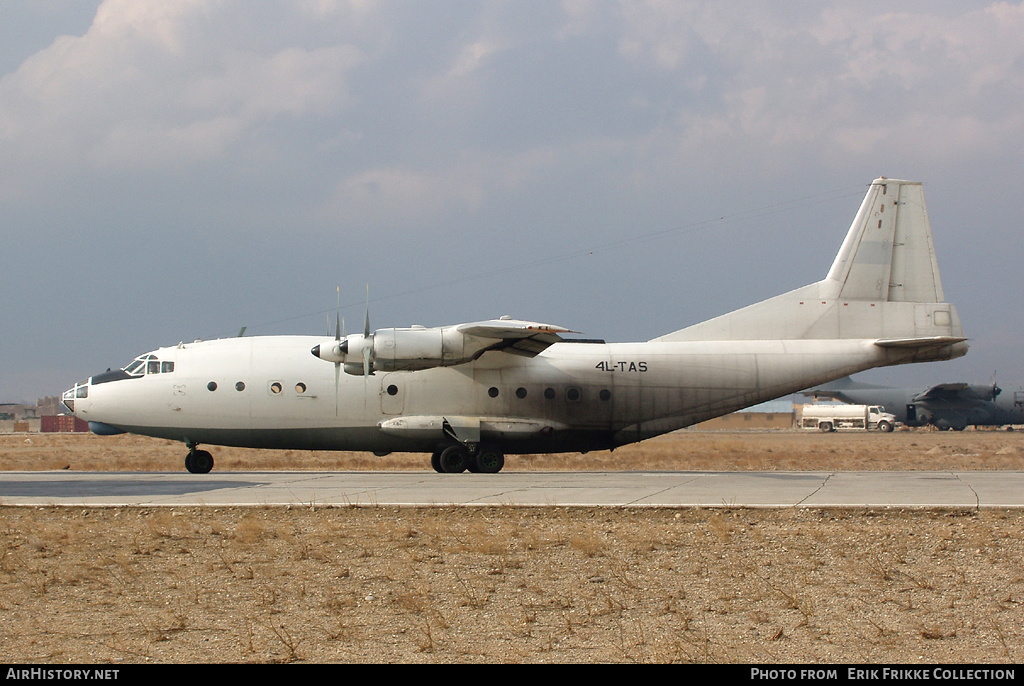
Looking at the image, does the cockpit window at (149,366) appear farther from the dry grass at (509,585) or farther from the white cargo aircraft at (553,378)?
the dry grass at (509,585)

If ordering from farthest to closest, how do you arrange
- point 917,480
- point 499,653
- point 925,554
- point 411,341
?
→ point 411,341, point 917,480, point 925,554, point 499,653

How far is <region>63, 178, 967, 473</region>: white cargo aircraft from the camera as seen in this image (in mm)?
24812

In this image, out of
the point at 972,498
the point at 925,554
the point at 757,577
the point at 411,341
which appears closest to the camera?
the point at 757,577

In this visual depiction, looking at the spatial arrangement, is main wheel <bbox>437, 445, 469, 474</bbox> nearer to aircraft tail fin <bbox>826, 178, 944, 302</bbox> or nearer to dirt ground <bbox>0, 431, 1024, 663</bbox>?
dirt ground <bbox>0, 431, 1024, 663</bbox>

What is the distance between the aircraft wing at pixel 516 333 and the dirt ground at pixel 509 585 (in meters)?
8.23

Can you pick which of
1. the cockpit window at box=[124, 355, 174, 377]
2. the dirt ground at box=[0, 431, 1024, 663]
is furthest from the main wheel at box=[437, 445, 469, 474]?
the dirt ground at box=[0, 431, 1024, 663]

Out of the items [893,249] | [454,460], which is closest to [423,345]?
[454,460]

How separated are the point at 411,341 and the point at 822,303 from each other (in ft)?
40.8

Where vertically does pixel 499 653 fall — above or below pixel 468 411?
below

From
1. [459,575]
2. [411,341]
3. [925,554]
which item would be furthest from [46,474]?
[925,554]

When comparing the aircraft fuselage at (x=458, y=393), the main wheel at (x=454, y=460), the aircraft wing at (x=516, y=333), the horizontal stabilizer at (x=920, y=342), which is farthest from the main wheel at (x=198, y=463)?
the horizontal stabilizer at (x=920, y=342)

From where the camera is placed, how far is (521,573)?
37.1ft

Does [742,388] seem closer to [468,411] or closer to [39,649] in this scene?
[468,411]

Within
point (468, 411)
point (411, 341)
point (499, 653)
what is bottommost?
point (499, 653)
